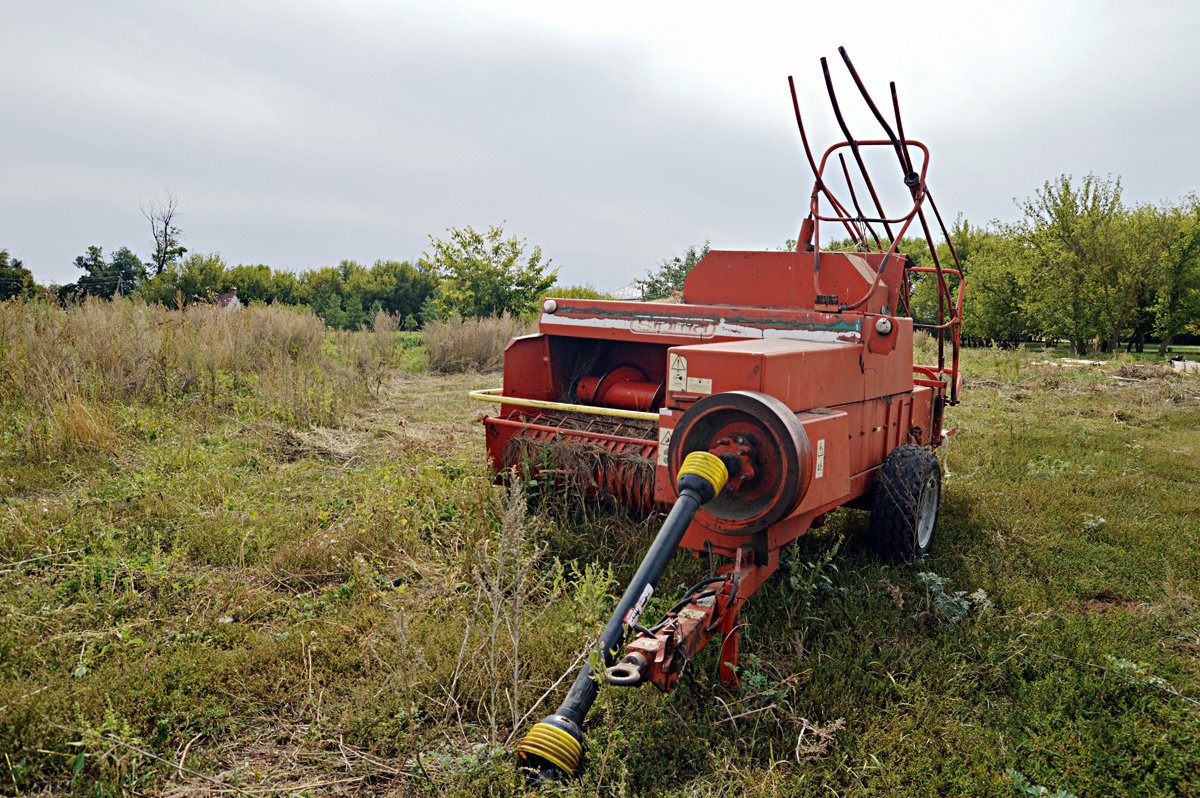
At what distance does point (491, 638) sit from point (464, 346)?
13.2 meters

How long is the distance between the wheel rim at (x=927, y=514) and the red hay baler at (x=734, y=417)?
0.03 metres

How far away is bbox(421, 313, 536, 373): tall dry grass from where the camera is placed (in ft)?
51.9

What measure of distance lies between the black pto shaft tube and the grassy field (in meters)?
0.08

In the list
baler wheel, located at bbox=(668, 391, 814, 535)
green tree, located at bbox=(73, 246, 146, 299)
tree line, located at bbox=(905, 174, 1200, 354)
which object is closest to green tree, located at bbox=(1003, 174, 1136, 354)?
tree line, located at bbox=(905, 174, 1200, 354)

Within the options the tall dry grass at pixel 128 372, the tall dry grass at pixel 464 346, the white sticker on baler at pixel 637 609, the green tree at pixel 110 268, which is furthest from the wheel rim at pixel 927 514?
the green tree at pixel 110 268

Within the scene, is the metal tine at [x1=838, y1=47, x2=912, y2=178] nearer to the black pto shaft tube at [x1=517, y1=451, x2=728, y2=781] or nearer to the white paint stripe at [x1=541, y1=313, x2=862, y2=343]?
the white paint stripe at [x1=541, y1=313, x2=862, y2=343]

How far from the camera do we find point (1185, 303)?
23719mm

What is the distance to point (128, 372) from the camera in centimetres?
884

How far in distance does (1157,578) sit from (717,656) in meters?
3.13

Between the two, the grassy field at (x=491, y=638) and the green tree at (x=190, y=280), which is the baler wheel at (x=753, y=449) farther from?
the green tree at (x=190, y=280)

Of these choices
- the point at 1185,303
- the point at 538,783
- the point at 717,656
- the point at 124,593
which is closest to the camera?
the point at 538,783

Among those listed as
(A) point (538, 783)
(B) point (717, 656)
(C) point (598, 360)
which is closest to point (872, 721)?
(B) point (717, 656)

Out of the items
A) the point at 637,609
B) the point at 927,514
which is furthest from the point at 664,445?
the point at 927,514

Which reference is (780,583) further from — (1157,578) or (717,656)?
(1157,578)
